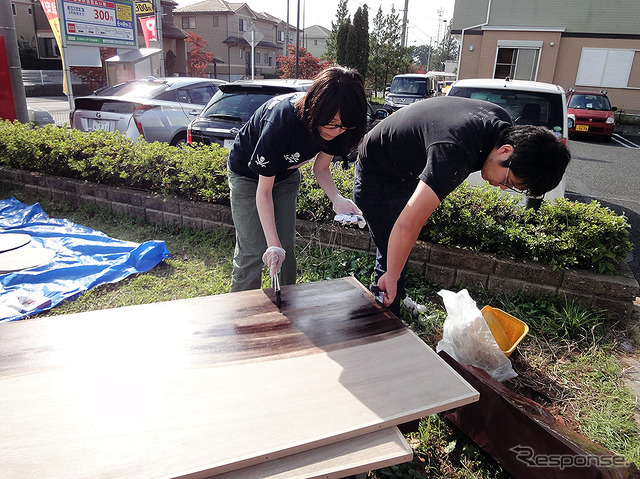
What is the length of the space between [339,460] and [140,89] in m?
7.10

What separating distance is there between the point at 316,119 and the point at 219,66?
40.9 m

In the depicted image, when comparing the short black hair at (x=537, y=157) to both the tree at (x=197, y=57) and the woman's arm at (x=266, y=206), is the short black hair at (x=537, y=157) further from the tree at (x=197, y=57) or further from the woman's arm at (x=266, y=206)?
the tree at (x=197, y=57)

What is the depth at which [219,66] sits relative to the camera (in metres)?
39.0

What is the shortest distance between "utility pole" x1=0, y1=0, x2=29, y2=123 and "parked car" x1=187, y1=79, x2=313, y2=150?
3.88 metres

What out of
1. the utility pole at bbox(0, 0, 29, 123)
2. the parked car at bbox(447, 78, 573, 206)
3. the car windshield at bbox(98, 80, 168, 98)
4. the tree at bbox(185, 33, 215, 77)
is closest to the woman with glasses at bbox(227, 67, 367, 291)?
the parked car at bbox(447, 78, 573, 206)

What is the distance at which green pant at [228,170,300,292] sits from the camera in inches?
92.4

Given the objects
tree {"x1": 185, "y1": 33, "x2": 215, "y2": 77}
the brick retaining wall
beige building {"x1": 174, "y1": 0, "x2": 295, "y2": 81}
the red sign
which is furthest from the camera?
beige building {"x1": 174, "y1": 0, "x2": 295, "y2": 81}

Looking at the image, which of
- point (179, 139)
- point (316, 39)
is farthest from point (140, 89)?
point (316, 39)

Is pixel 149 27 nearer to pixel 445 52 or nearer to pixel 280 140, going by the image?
pixel 280 140

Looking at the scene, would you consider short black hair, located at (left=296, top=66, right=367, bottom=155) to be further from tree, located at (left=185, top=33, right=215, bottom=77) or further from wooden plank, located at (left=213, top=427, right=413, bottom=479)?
tree, located at (left=185, top=33, right=215, bottom=77)

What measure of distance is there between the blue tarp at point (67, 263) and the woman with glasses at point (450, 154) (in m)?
2.29

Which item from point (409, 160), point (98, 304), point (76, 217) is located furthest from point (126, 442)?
point (76, 217)

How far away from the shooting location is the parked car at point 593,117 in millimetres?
12852

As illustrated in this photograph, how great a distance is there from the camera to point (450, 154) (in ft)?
5.66
